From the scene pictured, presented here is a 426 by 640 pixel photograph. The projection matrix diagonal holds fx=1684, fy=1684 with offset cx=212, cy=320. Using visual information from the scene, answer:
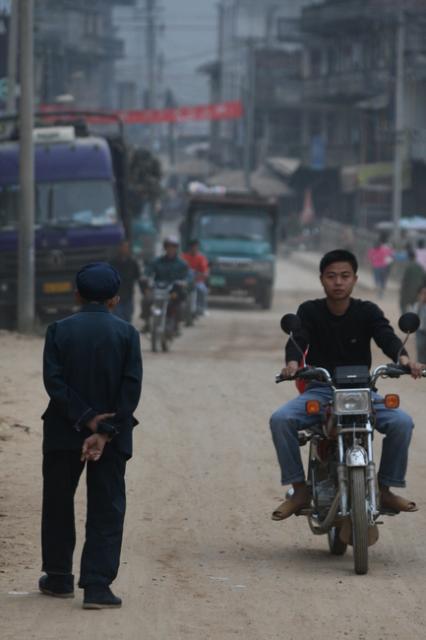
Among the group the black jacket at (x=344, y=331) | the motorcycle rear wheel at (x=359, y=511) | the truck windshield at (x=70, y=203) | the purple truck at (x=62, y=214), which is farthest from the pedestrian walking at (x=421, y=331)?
the motorcycle rear wheel at (x=359, y=511)

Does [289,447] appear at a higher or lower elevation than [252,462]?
higher

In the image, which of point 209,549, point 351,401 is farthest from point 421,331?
point 351,401

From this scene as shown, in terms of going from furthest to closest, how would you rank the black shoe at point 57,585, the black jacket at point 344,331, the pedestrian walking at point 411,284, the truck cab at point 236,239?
the truck cab at point 236,239 < the pedestrian walking at point 411,284 < the black jacket at point 344,331 < the black shoe at point 57,585

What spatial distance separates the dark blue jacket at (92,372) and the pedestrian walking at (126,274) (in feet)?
61.7

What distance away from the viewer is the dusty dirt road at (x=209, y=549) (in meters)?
7.32

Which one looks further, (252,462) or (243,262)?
(243,262)

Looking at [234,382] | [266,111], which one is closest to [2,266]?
[234,382]

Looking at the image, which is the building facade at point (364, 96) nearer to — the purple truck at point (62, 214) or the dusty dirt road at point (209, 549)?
the purple truck at point (62, 214)

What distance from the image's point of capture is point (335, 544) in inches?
359

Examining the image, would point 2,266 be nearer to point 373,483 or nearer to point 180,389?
point 180,389

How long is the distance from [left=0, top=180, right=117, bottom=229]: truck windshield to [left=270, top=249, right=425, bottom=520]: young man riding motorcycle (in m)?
20.0

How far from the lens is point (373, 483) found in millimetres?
8469

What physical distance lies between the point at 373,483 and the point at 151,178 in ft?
164

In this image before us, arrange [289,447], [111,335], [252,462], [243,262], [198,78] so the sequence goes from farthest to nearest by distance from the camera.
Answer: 1. [198,78]
2. [243,262]
3. [252,462]
4. [289,447]
5. [111,335]
